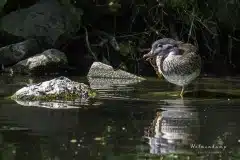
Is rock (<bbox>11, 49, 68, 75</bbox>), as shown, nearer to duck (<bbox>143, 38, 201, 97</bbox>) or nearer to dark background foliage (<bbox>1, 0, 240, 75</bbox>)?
dark background foliage (<bbox>1, 0, 240, 75</bbox>)

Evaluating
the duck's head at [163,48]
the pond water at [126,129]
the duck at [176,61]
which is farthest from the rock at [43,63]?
the duck's head at [163,48]

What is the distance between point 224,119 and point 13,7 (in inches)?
337

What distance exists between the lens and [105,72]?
12695 mm

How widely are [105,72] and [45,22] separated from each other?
6.44ft

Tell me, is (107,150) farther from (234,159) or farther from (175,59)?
(175,59)

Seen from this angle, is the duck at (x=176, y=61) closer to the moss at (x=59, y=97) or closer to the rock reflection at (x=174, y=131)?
the moss at (x=59, y=97)

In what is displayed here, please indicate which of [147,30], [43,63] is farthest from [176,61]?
[147,30]

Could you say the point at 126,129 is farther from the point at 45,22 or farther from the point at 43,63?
the point at 45,22

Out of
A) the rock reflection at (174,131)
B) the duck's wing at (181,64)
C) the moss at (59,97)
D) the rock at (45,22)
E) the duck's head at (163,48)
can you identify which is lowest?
the rock reflection at (174,131)

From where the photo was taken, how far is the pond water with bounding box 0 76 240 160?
5555mm

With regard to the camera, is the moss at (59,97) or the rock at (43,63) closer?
the moss at (59,97)

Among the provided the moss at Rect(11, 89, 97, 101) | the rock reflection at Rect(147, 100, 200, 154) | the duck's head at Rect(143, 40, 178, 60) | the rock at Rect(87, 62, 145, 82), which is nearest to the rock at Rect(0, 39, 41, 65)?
the rock at Rect(87, 62, 145, 82)

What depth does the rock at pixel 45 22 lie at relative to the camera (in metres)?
13.8

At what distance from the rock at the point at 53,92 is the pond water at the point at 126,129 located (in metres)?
0.23
